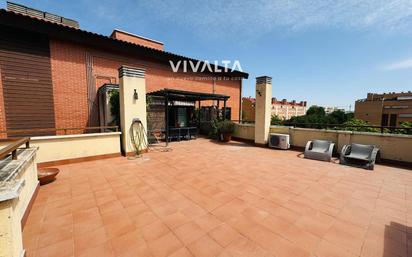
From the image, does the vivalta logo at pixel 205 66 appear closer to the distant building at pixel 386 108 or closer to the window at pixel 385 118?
the distant building at pixel 386 108

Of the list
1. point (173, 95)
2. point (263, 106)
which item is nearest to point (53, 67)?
point (173, 95)

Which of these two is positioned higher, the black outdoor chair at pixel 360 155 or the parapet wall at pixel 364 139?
the parapet wall at pixel 364 139

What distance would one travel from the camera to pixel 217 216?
2.42 metres

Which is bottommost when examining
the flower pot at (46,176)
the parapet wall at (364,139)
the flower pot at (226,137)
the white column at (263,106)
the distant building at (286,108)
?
the flower pot at (46,176)

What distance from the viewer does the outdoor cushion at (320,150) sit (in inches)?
212

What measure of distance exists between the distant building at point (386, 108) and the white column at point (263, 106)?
4340cm

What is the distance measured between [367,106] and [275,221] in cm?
4962

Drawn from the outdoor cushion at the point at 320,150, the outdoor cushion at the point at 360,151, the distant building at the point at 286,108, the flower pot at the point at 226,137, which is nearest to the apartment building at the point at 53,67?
the flower pot at the point at 226,137

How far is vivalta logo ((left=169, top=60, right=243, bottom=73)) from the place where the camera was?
33.1 ft

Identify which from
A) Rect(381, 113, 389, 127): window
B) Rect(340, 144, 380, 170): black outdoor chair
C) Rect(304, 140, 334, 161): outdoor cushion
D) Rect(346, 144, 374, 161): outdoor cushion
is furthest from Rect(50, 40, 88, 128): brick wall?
Rect(381, 113, 389, 127): window

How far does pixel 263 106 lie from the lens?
24.3ft

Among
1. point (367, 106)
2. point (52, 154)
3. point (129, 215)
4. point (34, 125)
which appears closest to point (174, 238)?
point (129, 215)

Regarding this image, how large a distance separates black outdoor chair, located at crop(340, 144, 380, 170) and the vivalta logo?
26.7ft

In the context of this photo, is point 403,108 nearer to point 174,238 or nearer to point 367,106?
point 367,106
